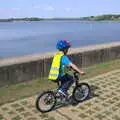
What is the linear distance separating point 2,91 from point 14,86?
0.48 m

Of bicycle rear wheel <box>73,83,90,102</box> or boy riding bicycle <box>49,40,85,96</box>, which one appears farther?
bicycle rear wheel <box>73,83,90,102</box>

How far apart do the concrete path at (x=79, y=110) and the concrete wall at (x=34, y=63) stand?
3.78 ft

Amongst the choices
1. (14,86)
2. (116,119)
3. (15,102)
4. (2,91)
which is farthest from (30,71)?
(116,119)

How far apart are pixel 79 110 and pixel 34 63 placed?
8.42ft

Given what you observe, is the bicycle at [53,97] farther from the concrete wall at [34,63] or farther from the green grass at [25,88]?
the concrete wall at [34,63]

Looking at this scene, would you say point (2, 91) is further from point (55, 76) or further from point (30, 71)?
point (55, 76)

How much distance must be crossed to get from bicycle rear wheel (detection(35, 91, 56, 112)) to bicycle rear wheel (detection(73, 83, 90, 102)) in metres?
0.60

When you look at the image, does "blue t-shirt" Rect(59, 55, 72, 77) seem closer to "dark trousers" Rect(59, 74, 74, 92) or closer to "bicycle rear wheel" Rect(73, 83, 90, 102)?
"dark trousers" Rect(59, 74, 74, 92)

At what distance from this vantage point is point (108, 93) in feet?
21.3

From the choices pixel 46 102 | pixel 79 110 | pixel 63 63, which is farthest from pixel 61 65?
pixel 79 110

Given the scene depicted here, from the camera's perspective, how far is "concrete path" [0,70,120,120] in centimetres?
514

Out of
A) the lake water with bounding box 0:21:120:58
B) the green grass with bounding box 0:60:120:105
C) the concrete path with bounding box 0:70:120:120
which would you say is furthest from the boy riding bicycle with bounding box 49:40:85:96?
the lake water with bounding box 0:21:120:58

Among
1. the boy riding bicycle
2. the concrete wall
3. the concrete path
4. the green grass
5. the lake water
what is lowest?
the lake water

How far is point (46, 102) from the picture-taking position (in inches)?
211
